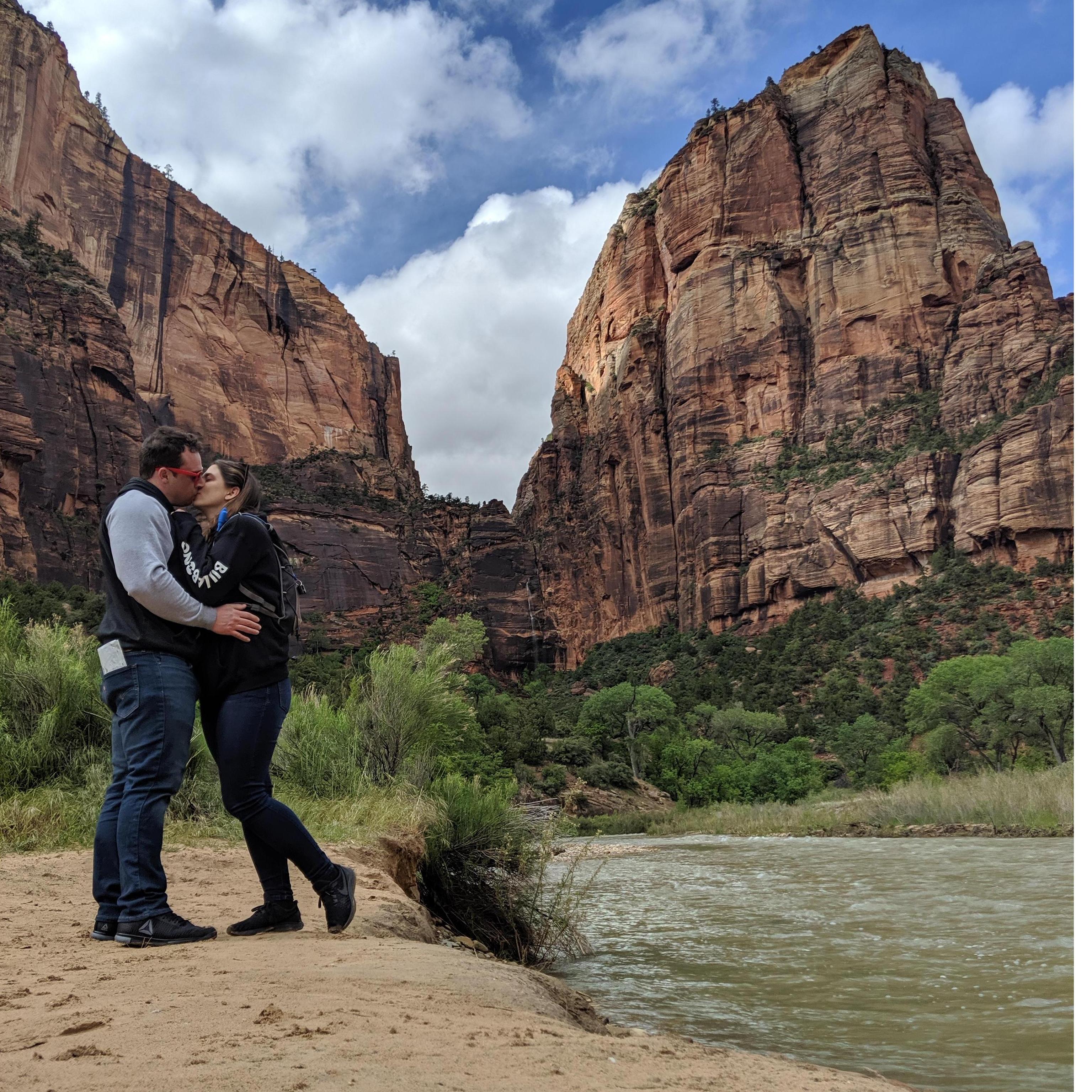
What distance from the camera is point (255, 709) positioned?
3.22 metres

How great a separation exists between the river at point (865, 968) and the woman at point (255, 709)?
68.7 inches

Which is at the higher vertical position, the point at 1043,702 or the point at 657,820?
the point at 1043,702

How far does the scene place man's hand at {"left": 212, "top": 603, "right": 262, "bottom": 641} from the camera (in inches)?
124

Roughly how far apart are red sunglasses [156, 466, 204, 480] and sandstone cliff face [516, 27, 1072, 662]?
162 feet

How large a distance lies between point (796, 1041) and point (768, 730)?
41.4 metres

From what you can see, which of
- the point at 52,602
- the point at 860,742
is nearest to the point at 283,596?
the point at 52,602

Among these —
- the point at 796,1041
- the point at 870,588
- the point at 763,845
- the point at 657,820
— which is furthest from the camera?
the point at 870,588

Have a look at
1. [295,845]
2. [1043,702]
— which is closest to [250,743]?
[295,845]

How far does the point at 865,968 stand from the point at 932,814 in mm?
16371

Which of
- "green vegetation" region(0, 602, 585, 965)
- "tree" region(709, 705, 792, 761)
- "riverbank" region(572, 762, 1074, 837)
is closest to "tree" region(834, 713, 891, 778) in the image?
"tree" region(709, 705, 792, 761)

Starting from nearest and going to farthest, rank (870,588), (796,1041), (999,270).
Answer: (796,1041) < (870,588) < (999,270)

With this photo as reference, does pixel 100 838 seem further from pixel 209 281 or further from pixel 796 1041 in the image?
pixel 209 281

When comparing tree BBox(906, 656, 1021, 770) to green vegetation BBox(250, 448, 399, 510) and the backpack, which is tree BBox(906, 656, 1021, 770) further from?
green vegetation BBox(250, 448, 399, 510)

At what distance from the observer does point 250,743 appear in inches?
125
